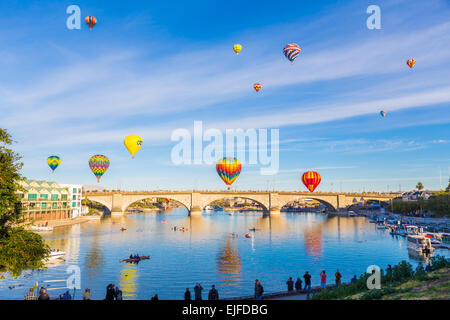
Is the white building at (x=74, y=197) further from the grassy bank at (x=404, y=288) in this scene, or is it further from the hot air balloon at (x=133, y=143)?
the grassy bank at (x=404, y=288)

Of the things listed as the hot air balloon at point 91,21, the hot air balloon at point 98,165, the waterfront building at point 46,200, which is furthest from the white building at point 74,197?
the hot air balloon at point 91,21

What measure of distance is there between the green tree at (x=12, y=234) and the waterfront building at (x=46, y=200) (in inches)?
3174

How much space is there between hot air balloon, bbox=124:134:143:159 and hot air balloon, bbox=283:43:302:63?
145 feet

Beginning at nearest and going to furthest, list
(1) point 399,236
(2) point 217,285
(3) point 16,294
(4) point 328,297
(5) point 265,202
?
(4) point 328,297
(3) point 16,294
(2) point 217,285
(1) point 399,236
(5) point 265,202

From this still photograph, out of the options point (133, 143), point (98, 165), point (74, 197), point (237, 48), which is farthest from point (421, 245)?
point (74, 197)

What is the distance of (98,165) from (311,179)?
6899 centimetres

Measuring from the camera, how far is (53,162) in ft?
347

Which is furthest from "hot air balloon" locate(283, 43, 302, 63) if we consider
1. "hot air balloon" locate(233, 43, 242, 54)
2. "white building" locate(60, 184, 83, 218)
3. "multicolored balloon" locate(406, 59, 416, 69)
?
"white building" locate(60, 184, 83, 218)

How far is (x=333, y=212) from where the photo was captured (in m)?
179

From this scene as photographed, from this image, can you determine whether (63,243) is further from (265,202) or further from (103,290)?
(265,202)

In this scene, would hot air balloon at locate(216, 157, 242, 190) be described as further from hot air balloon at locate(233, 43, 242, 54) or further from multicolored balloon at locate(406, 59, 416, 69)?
multicolored balloon at locate(406, 59, 416, 69)

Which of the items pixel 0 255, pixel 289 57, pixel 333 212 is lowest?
pixel 333 212

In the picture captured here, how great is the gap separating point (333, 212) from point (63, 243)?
145145 mm
